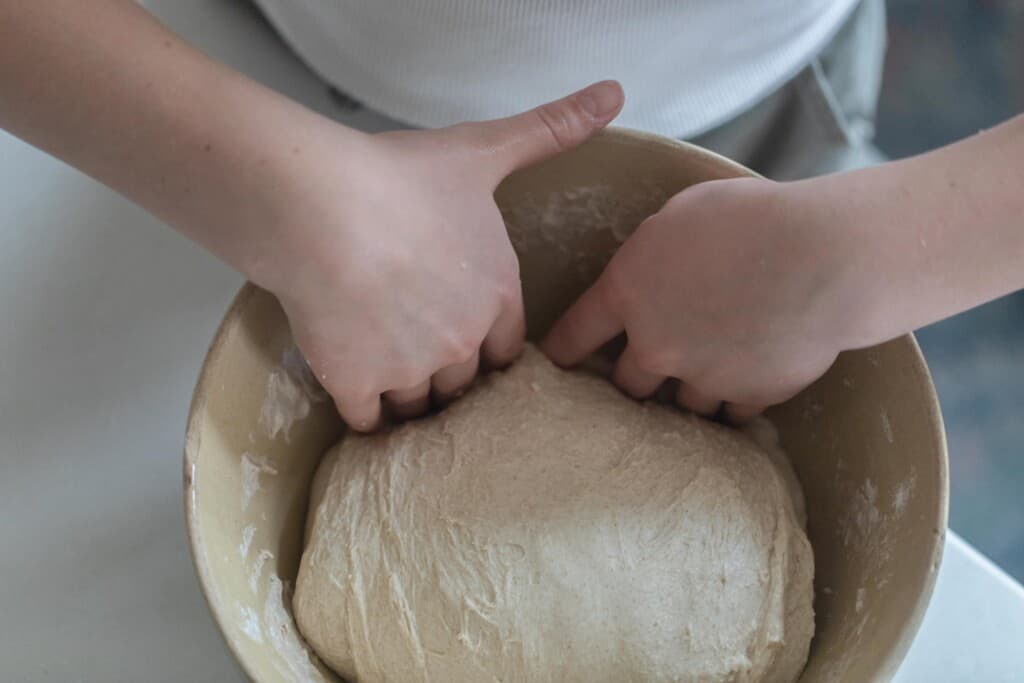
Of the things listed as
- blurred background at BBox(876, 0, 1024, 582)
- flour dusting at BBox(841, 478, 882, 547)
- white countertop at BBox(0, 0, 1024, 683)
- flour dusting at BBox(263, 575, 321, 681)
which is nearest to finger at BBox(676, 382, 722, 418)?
flour dusting at BBox(841, 478, 882, 547)

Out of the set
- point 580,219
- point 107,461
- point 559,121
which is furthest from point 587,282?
point 107,461

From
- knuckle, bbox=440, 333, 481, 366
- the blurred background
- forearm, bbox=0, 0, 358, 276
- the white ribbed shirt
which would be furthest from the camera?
the blurred background

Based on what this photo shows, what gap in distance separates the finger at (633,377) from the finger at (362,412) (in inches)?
7.8

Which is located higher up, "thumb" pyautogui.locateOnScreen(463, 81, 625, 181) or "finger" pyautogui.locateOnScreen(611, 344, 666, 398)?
"thumb" pyautogui.locateOnScreen(463, 81, 625, 181)

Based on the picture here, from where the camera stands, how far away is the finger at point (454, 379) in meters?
0.70

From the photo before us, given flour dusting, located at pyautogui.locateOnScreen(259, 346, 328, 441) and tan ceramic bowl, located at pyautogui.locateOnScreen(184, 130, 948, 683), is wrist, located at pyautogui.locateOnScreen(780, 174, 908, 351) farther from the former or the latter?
flour dusting, located at pyautogui.locateOnScreen(259, 346, 328, 441)

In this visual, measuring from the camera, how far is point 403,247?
1.89ft

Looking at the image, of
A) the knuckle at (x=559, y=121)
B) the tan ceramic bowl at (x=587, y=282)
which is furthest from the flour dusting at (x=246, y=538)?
the knuckle at (x=559, y=121)

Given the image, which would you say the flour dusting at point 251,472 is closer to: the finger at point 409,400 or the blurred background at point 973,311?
the finger at point 409,400

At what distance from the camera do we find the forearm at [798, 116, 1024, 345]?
22.3 inches

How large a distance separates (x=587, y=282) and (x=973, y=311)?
1.04m

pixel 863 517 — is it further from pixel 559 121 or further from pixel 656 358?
pixel 559 121

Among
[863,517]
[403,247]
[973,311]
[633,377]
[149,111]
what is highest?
[149,111]

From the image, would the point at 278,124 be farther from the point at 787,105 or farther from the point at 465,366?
the point at 787,105
